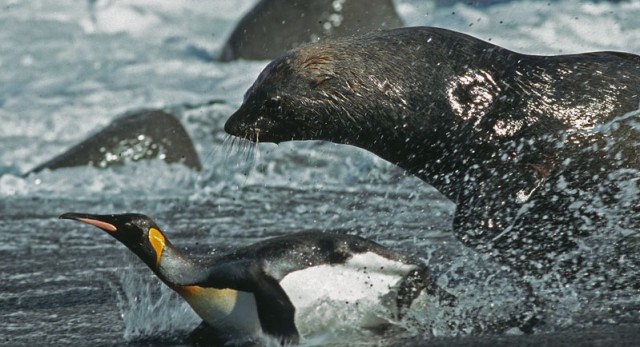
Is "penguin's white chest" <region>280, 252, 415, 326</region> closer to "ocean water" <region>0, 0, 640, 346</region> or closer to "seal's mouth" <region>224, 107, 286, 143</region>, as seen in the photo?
"ocean water" <region>0, 0, 640, 346</region>

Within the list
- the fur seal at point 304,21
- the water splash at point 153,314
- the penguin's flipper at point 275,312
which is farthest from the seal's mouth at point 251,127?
the fur seal at point 304,21

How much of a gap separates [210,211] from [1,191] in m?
2.47

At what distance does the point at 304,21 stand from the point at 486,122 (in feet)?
37.8

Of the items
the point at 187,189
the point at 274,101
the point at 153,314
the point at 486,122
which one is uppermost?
the point at 486,122

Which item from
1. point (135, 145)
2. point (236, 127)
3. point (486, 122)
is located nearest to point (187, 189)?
point (135, 145)

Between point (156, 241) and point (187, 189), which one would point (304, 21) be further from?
point (156, 241)

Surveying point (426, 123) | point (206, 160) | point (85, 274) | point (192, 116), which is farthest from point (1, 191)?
point (426, 123)

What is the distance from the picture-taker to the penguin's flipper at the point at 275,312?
219 inches

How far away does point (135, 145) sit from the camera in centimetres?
1302

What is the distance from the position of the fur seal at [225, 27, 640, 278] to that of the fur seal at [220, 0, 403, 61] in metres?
10.6

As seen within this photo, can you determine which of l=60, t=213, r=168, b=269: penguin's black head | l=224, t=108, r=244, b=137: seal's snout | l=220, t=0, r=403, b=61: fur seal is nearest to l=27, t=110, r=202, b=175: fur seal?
l=220, t=0, r=403, b=61: fur seal

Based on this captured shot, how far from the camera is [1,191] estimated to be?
1195 cm

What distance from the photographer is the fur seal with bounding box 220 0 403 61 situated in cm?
1770

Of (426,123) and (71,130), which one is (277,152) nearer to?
(71,130)
